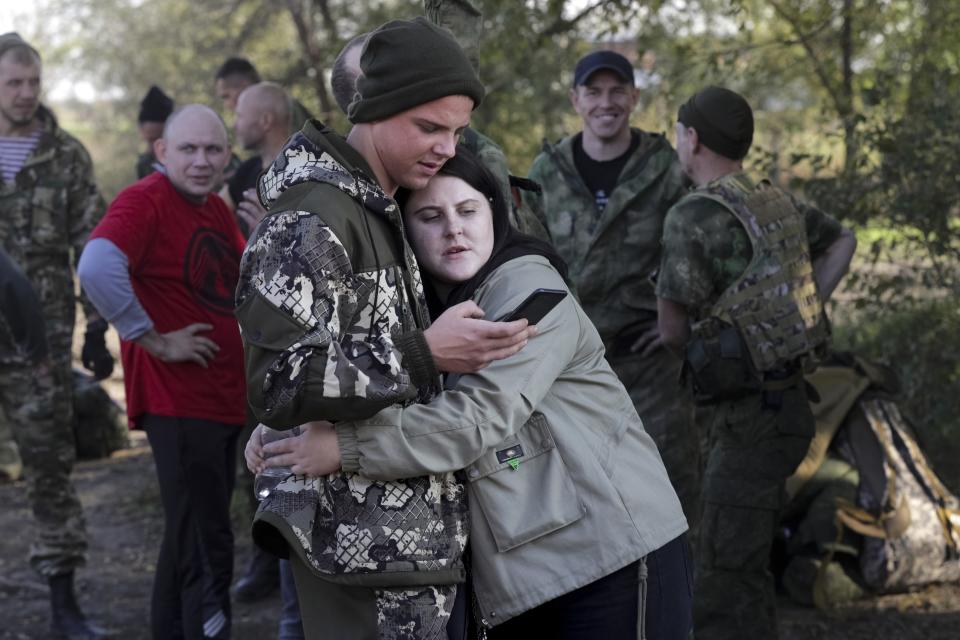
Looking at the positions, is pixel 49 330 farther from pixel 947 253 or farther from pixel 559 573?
pixel 947 253

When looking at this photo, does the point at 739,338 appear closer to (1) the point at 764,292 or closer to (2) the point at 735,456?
(1) the point at 764,292

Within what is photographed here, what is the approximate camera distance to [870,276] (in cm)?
680

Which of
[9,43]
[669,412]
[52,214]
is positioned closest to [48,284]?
[52,214]

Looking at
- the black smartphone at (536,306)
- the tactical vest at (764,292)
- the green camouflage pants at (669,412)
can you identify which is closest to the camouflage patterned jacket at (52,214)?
the green camouflage pants at (669,412)

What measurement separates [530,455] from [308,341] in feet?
1.83

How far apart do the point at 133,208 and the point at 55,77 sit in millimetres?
11809

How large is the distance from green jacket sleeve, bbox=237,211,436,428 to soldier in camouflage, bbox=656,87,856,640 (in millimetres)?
2288

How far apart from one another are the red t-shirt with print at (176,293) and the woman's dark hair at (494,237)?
1911mm

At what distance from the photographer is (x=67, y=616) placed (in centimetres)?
548

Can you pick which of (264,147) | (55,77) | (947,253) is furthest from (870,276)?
(55,77)

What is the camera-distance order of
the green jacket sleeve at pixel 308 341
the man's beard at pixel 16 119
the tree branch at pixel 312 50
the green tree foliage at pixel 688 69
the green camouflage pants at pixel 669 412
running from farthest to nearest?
the tree branch at pixel 312 50
the green tree foliage at pixel 688 69
the man's beard at pixel 16 119
the green camouflage pants at pixel 669 412
the green jacket sleeve at pixel 308 341

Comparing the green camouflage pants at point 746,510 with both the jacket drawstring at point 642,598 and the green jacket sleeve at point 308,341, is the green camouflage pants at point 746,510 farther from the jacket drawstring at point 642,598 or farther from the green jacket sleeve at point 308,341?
the green jacket sleeve at point 308,341

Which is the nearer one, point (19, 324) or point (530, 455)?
point (530, 455)

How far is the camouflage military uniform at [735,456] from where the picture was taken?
14.5 ft
